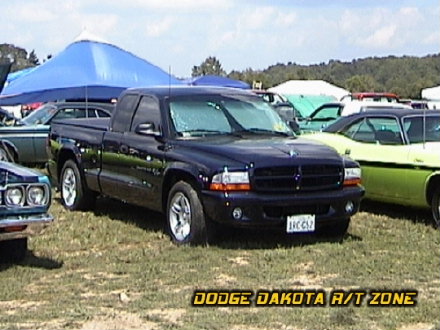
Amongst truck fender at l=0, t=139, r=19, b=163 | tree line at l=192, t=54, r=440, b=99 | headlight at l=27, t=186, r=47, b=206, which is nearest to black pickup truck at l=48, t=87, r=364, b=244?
headlight at l=27, t=186, r=47, b=206

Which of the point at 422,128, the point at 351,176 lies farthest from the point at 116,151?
the point at 422,128

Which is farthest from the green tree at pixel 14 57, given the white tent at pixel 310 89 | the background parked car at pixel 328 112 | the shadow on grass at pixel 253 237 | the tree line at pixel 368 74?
the white tent at pixel 310 89

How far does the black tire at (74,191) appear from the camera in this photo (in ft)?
35.5

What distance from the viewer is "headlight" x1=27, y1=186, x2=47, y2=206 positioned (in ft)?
23.2

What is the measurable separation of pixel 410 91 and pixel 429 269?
48807 mm

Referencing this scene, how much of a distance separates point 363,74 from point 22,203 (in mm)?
74783

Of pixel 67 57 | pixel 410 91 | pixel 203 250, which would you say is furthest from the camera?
Answer: pixel 410 91

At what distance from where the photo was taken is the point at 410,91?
54.5 meters

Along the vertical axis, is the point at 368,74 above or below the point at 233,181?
above

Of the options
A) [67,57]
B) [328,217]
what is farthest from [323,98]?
[328,217]

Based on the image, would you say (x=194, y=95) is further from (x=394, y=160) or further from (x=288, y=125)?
(x=394, y=160)

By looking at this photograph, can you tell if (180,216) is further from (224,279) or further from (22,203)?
(22,203)

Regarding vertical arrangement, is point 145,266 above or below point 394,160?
below

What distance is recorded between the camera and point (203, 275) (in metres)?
7.07
